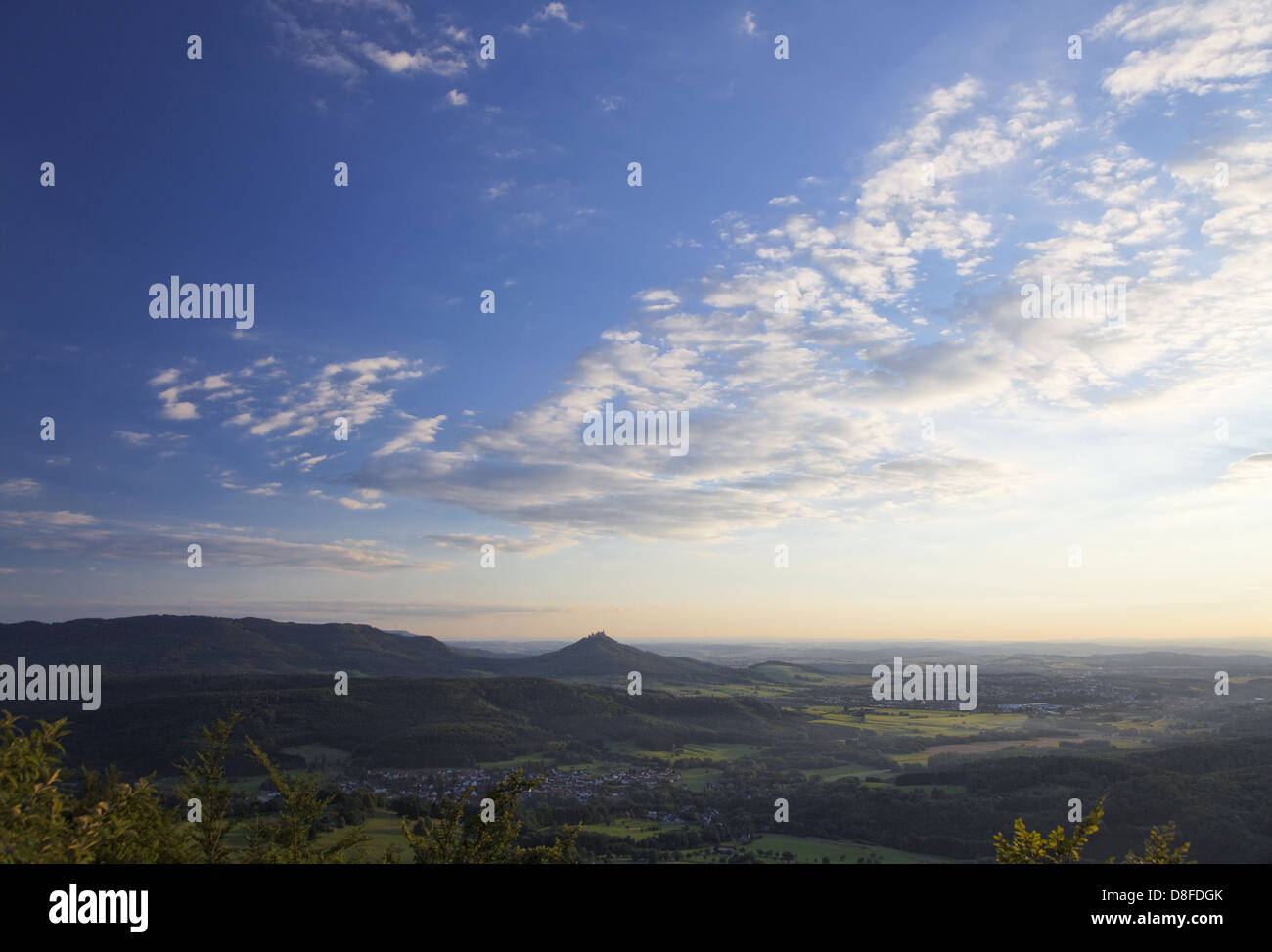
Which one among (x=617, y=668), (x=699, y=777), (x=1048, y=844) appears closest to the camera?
(x=1048, y=844)

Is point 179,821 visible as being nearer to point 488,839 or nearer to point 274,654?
point 488,839

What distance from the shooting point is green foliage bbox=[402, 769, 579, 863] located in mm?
14578

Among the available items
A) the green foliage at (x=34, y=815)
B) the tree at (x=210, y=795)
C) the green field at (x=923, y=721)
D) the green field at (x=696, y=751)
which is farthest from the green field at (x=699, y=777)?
the green foliage at (x=34, y=815)

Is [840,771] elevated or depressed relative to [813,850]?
depressed

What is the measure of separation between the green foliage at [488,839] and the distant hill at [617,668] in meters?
147

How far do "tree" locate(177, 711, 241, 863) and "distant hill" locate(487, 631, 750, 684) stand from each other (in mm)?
146563

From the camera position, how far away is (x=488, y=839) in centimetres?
1470

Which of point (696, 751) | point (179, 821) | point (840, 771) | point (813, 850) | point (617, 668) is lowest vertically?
point (617, 668)

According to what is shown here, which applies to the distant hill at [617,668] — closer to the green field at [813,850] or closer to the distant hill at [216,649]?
the distant hill at [216,649]

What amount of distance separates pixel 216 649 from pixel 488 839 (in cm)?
15578

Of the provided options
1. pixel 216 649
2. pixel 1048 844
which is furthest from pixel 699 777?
pixel 216 649

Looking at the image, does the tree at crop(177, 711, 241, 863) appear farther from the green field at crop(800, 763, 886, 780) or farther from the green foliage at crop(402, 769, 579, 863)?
the green field at crop(800, 763, 886, 780)
